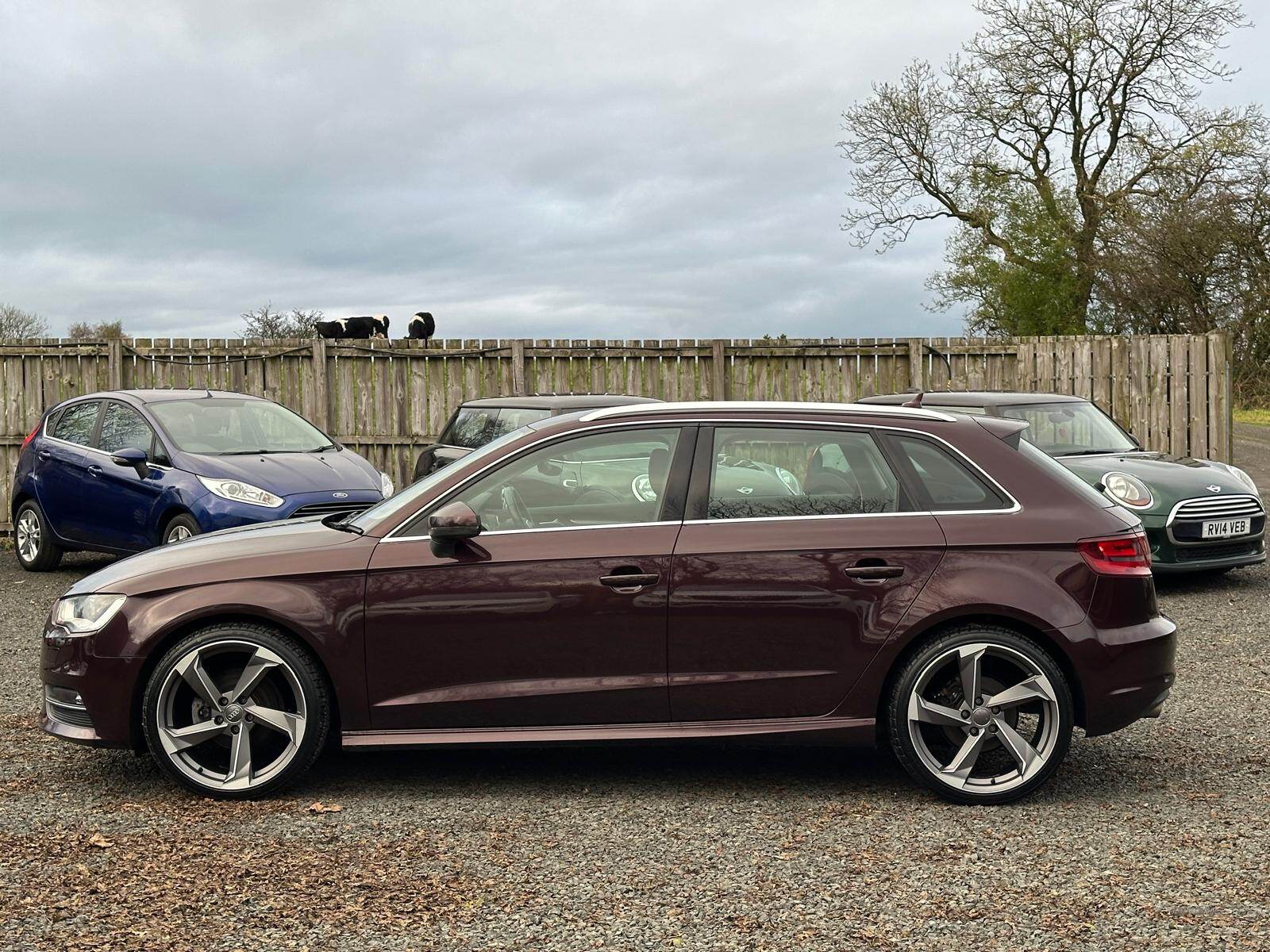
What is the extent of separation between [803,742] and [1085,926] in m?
1.51

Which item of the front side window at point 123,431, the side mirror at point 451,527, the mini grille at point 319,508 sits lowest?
the mini grille at point 319,508

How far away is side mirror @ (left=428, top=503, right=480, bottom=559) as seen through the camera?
527 centimetres

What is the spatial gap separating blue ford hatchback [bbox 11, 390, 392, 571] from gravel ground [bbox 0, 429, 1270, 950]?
14.8 ft

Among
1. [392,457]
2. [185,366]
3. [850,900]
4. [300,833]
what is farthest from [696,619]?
[185,366]

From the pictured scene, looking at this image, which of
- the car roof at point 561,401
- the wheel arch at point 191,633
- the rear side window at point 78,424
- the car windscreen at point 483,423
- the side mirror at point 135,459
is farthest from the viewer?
the rear side window at point 78,424

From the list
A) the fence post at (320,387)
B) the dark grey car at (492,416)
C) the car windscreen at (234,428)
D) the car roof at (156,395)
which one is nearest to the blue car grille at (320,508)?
the dark grey car at (492,416)

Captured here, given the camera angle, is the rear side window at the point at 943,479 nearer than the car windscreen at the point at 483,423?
Yes

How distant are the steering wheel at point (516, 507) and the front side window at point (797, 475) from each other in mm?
726

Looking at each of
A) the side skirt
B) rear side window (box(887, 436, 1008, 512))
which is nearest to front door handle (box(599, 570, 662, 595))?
the side skirt

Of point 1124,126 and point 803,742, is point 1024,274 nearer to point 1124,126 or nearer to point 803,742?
point 1124,126

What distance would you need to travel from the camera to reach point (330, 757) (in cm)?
623

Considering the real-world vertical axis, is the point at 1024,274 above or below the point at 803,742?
above

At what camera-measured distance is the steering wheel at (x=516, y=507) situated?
18.0 ft

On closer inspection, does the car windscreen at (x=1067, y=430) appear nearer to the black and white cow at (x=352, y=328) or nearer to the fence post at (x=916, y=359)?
the fence post at (x=916, y=359)
